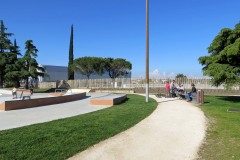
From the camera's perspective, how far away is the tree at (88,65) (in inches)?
2601

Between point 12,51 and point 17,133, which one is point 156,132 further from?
point 12,51

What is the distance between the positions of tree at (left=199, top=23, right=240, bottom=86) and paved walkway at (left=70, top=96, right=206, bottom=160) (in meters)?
9.33

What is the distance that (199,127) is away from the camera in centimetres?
1011

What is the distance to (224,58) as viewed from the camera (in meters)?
20.8

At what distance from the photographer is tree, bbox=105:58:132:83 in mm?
70125

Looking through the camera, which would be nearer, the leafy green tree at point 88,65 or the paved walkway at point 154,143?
the paved walkway at point 154,143

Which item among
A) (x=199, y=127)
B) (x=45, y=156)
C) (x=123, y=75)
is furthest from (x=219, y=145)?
(x=123, y=75)

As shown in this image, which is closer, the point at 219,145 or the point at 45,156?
the point at 45,156

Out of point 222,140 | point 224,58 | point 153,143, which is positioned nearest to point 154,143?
point 153,143

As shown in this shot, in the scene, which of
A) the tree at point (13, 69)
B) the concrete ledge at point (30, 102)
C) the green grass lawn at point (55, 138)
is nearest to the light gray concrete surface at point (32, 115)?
the concrete ledge at point (30, 102)

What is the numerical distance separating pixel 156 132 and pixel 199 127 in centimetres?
187

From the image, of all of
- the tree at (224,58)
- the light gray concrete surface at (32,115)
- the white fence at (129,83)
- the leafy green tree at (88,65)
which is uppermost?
the leafy green tree at (88,65)

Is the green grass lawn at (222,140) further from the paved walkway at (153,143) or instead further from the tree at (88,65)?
the tree at (88,65)

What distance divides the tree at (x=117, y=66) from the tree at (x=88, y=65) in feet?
6.83
